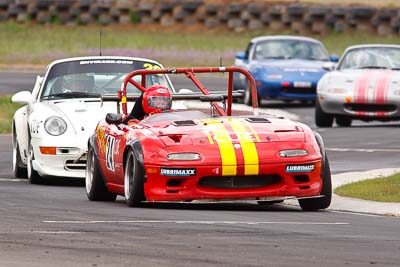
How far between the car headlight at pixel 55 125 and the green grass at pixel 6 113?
26.3ft

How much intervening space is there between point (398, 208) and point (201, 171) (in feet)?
5.56

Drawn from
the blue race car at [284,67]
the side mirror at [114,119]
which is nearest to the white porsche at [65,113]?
the side mirror at [114,119]

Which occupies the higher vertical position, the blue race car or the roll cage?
the roll cage

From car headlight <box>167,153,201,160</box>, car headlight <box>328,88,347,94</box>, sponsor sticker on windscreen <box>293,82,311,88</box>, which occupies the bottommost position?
sponsor sticker on windscreen <box>293,82,311,88</box>

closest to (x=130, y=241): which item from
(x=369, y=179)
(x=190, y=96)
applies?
(x=190, y=96)

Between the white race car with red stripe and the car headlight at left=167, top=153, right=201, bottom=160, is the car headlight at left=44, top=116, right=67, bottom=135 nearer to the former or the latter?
the car headlight at left=167, top=153, right=201, bottom=160

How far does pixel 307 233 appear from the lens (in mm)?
9773

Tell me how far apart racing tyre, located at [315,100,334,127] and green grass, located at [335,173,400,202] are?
9.57 meters

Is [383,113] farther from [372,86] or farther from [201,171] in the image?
[201,171]

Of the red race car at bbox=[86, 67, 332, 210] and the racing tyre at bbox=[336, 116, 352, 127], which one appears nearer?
the red race car at bbox=[86, 67, 332, 210]

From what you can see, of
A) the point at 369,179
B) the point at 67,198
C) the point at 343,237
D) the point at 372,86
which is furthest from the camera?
the point at 372,86

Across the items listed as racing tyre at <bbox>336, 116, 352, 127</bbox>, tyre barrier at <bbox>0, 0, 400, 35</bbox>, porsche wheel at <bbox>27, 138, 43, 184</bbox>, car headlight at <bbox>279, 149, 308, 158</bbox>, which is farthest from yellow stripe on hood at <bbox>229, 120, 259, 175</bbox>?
tyre barrier at <bbox>0, 0, 400, 35</bbox>

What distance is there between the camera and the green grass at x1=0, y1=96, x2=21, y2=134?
2354 centimetres

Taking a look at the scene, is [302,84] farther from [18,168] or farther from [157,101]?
[157,101]
